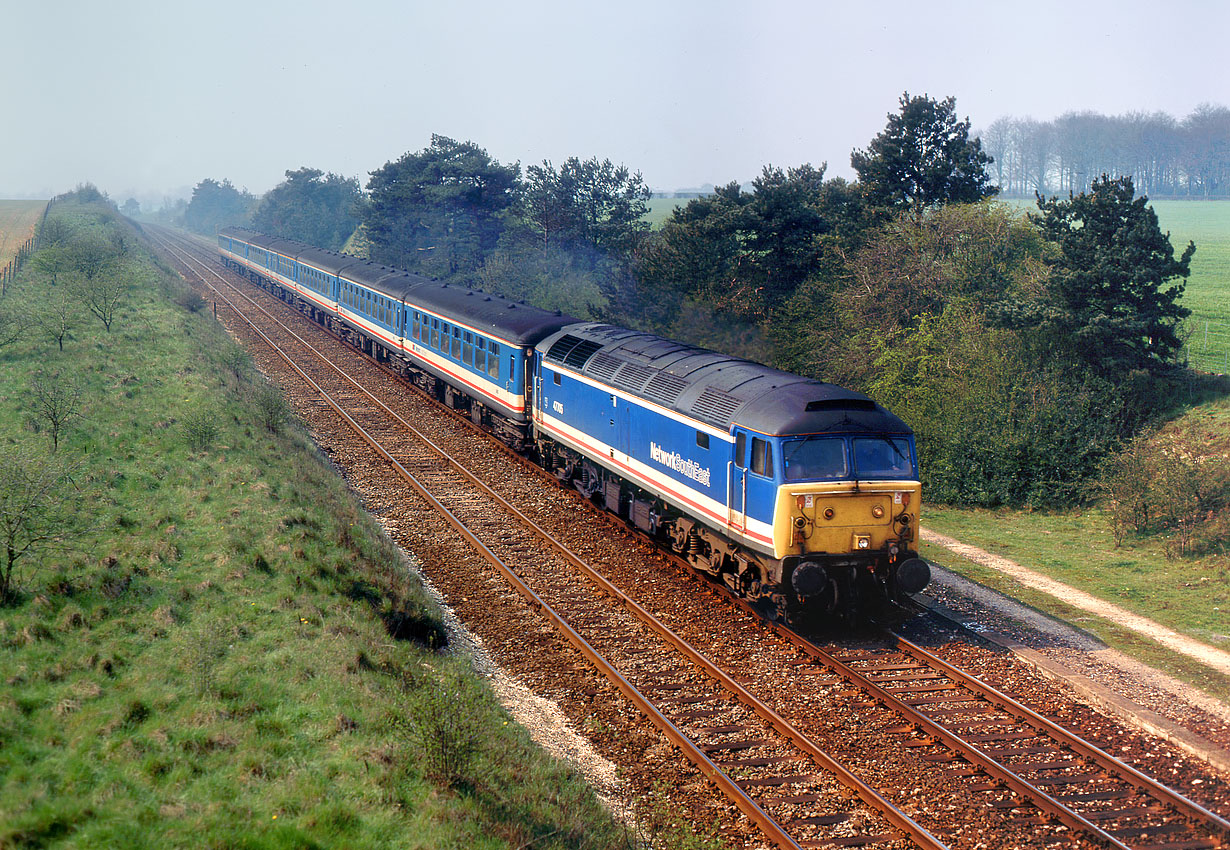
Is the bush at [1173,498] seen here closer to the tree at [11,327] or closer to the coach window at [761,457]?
the coach window at [761,457]

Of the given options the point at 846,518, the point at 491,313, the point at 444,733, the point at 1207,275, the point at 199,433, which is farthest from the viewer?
the point at 1207,275

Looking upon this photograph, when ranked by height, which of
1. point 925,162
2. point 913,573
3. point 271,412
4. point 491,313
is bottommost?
point 913,573

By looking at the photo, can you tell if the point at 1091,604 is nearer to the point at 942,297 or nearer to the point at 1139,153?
the point at 942,297

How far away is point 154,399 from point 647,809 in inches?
804

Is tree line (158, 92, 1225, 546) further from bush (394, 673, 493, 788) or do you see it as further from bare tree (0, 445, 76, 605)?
bare tree (0, 445, 76, 605)

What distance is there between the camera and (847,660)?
13.2 meters

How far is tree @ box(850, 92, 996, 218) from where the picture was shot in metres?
33.8

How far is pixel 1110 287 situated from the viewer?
2359cm

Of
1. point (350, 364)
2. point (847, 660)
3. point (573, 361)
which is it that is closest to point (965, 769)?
point (847, 660)


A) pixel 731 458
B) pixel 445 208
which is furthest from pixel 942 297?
pixel 445 208

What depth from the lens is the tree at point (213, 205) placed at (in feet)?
564

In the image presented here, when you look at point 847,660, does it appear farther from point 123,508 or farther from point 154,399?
point 154,399

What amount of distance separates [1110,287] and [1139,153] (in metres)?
105

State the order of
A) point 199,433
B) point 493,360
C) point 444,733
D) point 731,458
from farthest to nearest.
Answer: point 493,360 → point 199,433 → point 731,458 → point 444,733
